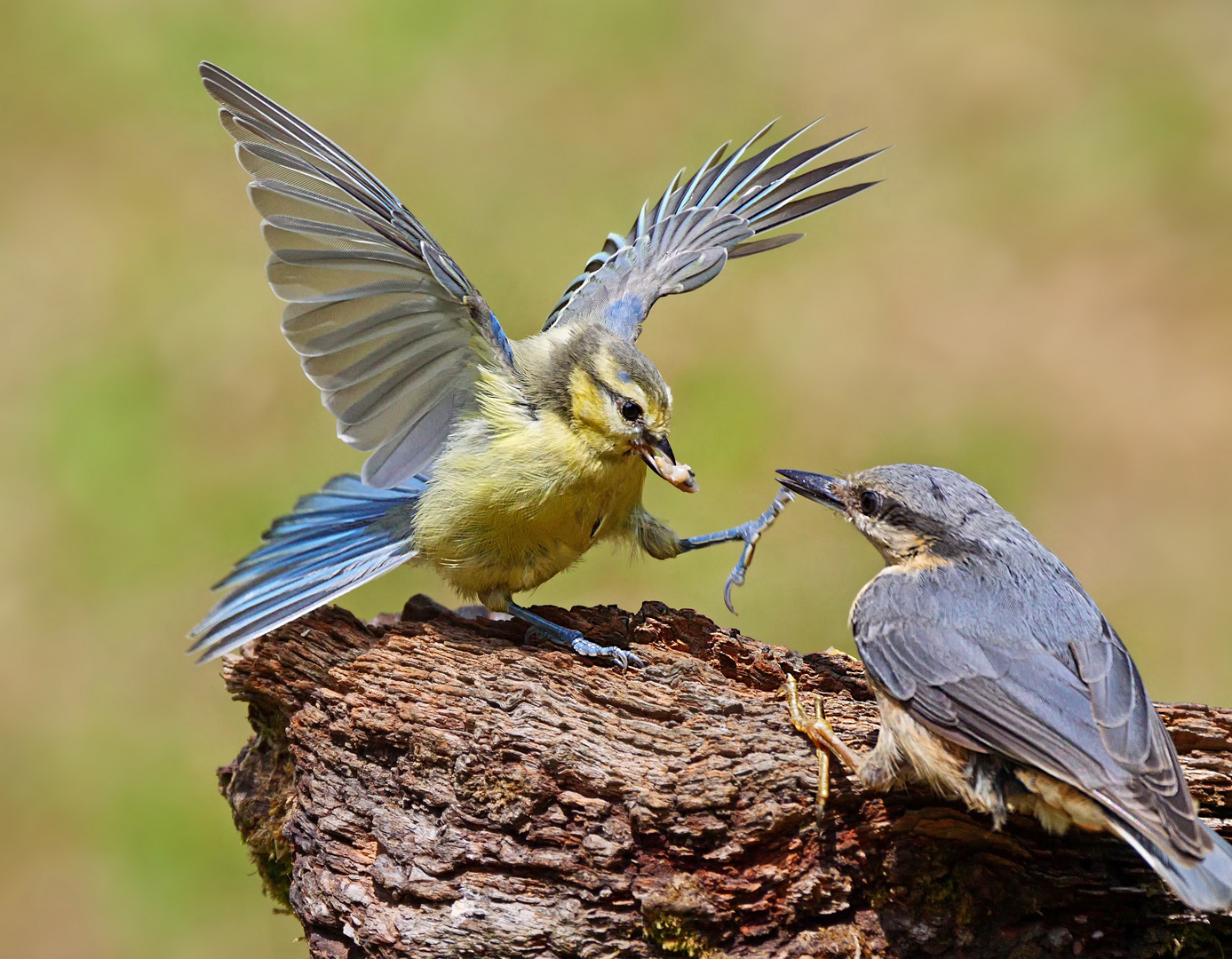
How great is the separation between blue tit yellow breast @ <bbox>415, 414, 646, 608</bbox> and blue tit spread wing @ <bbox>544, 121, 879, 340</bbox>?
2.66ft

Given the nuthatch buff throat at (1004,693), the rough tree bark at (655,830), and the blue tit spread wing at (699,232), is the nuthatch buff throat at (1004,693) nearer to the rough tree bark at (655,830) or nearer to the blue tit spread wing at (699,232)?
the rough tree bark at (655,830)

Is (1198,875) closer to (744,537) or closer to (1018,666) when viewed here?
(1018,666)

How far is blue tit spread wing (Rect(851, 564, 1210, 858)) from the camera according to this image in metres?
3.01

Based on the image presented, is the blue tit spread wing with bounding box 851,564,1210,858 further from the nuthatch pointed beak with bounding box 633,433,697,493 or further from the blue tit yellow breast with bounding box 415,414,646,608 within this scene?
the blue tit yellow breast with bounding box 415,414,646,608

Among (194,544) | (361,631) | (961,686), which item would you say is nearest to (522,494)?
(361,631)

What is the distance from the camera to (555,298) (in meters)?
8.57

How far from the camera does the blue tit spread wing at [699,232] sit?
5289 mm

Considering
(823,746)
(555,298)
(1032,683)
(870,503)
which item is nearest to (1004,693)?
(1032,683)

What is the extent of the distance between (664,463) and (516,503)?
0.51 metres

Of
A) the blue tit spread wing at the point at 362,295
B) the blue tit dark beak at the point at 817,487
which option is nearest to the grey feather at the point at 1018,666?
the blue tit dark beak at the point at 817,487

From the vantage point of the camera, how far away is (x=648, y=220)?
589 centimetres

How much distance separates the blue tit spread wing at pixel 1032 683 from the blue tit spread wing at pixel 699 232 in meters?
1.92

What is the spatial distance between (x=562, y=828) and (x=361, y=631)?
1238 millimetres

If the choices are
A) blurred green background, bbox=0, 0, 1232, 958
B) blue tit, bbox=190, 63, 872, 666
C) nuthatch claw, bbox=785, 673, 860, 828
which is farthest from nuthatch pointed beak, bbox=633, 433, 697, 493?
blurred green background, bbox=0, 0, 1232, 958
